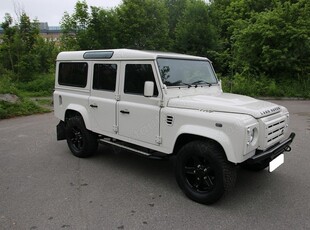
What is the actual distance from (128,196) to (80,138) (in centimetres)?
212

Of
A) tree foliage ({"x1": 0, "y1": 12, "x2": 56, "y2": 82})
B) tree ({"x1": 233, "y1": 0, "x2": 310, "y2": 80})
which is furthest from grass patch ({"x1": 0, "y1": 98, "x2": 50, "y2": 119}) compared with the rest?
tree ({"x1": 233, "y1": 0, "x2": 310, "y2": 80})

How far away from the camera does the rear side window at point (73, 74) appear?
17.8 feet

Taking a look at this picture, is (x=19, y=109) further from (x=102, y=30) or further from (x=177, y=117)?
(x=102, y=30)

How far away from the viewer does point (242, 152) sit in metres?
3.33

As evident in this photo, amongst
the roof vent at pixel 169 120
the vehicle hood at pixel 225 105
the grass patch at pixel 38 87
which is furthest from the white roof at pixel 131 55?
the grass patch at pixel 38 87

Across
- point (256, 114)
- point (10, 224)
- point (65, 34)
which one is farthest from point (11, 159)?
point (65, 34)

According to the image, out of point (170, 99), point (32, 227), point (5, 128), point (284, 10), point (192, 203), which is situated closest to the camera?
point (32, 227)

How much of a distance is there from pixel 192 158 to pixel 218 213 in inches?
29.7

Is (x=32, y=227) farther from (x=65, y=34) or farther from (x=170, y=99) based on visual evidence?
(x=65, y=34)

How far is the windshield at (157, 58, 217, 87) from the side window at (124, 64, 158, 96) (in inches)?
7.3

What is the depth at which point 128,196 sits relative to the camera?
13.2 ft

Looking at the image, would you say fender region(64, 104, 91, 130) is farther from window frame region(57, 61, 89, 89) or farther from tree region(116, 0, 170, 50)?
tree region(116, 0, 170, 50)

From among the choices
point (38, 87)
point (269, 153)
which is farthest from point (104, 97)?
point (38, 87)

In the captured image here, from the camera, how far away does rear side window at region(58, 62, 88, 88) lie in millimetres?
5414
